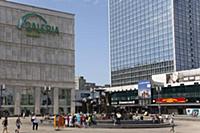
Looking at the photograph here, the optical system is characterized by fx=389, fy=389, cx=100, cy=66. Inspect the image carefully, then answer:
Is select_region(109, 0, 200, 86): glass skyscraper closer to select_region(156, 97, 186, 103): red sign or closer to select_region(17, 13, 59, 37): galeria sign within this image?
select_region(156, 97, 186, 103): red sign

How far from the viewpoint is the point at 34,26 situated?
118 meters

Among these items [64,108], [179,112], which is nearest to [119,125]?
[64,108]

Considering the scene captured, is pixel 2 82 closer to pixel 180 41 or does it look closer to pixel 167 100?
pixel 167 100

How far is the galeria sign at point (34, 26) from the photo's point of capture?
115 m

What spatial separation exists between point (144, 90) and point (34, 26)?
49661 millimetres

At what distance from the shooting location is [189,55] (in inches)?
7411

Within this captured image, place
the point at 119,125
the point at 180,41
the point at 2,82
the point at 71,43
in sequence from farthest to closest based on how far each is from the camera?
1. the point at 180,41
2. the point at 71,43
3. the point at 2,82
4. the point at 119,125

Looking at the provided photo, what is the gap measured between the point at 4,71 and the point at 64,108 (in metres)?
23.9

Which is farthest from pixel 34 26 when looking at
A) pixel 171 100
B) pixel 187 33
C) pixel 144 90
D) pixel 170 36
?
pixel 187 33

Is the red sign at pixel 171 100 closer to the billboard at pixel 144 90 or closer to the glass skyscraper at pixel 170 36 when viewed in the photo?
the billboard at pixel 144 90

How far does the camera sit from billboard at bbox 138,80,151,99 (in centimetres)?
14200

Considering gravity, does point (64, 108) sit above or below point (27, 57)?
below

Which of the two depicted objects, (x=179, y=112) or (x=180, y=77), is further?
(x=180, y=77)

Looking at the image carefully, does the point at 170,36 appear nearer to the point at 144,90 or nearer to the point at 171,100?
the point at 144,90
